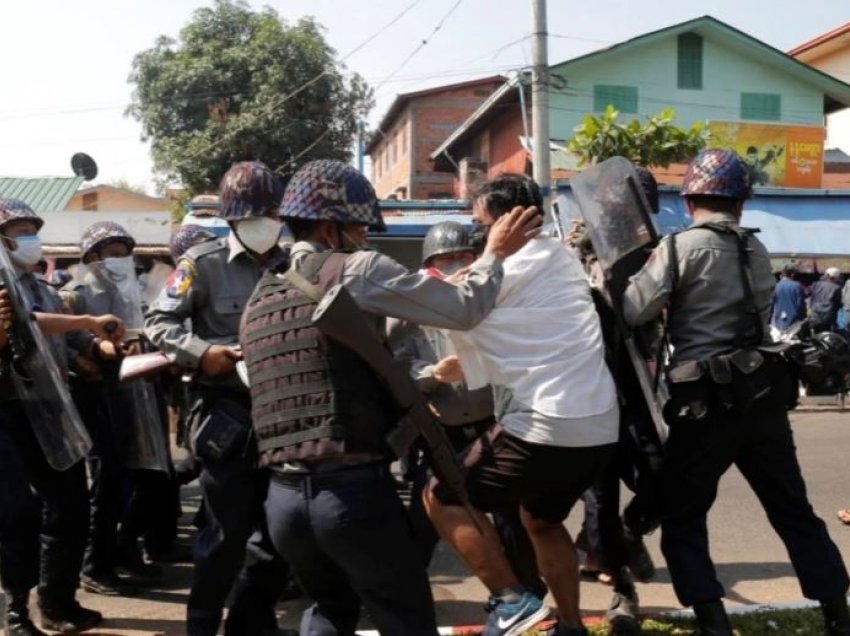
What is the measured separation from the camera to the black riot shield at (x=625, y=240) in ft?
13.6

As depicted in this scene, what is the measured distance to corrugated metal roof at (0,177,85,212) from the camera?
2461 cm

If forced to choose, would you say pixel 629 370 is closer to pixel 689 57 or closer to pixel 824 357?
pixel 824 357

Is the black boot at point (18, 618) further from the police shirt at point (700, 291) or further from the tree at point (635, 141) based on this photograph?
the tree at point (635, 141)

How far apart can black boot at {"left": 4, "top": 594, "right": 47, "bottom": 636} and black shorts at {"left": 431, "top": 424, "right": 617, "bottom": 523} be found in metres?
2.03

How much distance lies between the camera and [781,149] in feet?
79.5

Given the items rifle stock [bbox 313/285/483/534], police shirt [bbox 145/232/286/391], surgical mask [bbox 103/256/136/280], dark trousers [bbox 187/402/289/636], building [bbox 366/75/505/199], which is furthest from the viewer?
building [bbox 366/75/505/199]

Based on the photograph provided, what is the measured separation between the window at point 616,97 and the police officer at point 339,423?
25967 mm

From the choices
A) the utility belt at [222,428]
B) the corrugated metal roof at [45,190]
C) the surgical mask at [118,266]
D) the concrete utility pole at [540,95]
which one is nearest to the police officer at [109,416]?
the surgical mask at [118,266]

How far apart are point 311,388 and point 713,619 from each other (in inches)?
80.4

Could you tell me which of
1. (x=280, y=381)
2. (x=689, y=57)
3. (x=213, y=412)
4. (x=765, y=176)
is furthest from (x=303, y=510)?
(x=689, y=57)

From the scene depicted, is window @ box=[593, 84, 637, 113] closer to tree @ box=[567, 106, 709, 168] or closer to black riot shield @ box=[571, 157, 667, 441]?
tree @ box=[567, 106, 709, 168]

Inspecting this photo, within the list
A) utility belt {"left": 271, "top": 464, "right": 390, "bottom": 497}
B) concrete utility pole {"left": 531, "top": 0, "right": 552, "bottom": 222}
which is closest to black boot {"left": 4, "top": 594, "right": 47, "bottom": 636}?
utility belt {"left": 271, "top": 464, "right": 390, "bottom": 497}

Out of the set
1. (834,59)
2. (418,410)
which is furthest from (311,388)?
(834,59)

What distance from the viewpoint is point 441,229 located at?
209 inches
